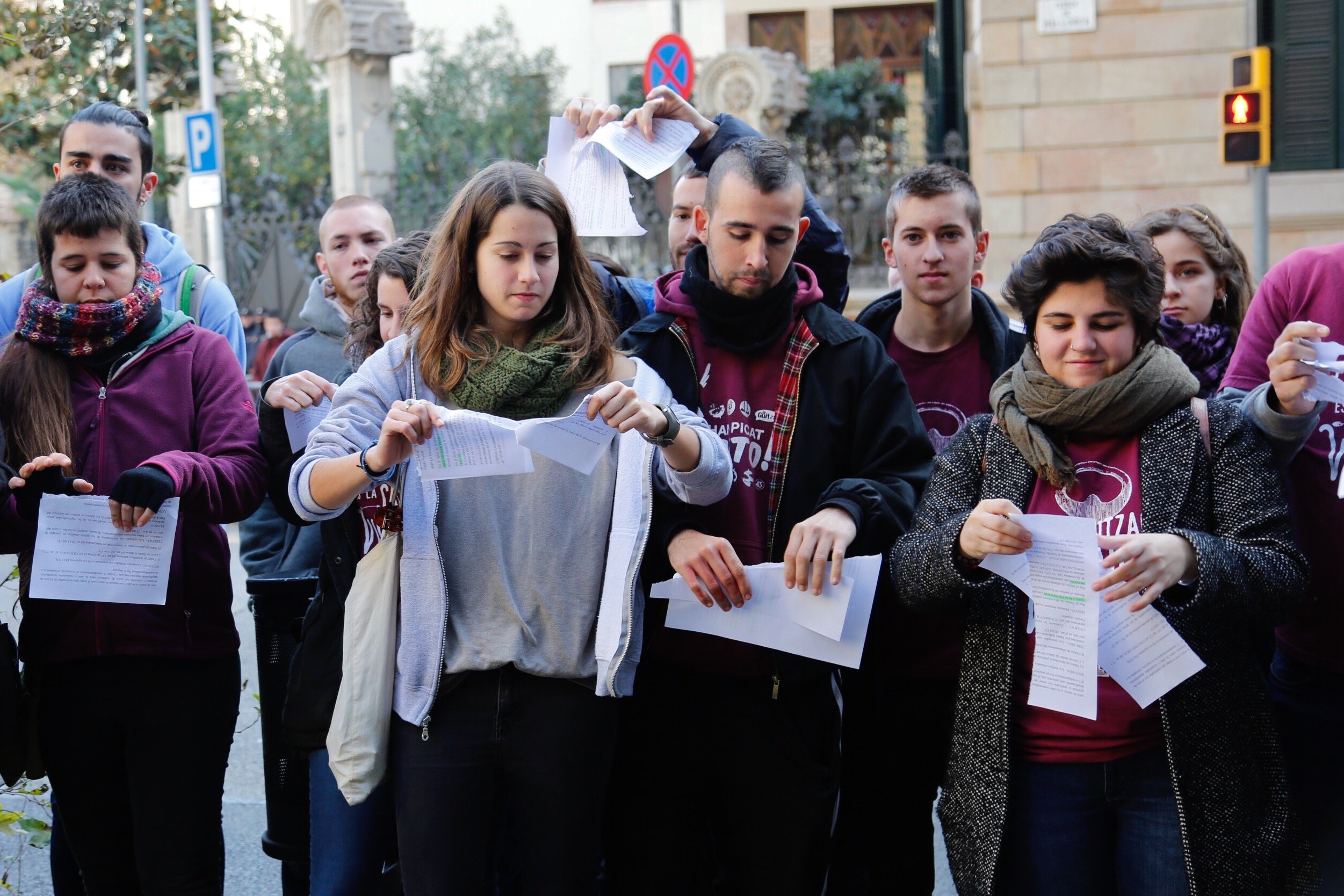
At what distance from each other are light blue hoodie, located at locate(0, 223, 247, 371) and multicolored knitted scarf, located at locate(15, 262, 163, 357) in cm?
48

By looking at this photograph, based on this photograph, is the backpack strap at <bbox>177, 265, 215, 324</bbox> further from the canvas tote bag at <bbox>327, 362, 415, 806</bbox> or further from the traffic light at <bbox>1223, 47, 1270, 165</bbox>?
the traffic light at <bbox>1223, 47, 1270, 165</bbox>

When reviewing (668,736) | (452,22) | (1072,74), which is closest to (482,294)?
(668,736)

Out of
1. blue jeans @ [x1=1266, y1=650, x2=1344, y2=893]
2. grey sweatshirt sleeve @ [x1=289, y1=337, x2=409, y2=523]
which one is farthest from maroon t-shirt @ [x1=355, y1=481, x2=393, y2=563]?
blue jeans @ [x1=1266, y1=650, x2=1344, y2=893]

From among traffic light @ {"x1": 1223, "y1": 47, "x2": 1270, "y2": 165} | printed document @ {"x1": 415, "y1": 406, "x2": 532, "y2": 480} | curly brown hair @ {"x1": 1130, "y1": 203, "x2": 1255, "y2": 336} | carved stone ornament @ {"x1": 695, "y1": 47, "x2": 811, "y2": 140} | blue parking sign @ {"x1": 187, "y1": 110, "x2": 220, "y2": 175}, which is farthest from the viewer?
carved stone ornament @ {"x1": 695, "y1": 47, "x2": 811, "y2": 140}

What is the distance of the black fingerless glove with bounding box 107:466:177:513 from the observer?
2.85m

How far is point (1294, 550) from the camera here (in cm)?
257

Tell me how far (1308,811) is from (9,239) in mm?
23464

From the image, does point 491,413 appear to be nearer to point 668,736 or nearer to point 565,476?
point 565,476

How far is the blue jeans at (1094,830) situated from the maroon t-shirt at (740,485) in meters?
0.65

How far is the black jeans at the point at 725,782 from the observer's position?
9.56 feet

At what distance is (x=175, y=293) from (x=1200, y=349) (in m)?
2.94

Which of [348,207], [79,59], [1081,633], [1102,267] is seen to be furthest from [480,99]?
[1081,633]

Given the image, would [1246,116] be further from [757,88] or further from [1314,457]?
[1314,457]

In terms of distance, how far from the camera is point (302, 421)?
123 inches
